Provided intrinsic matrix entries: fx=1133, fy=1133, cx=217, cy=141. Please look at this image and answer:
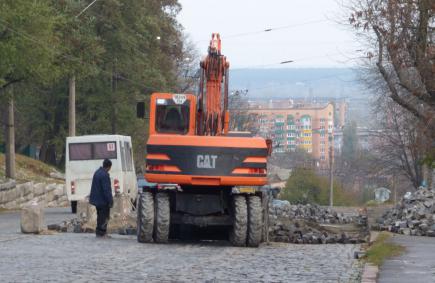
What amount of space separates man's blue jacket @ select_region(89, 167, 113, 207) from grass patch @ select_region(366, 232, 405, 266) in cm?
578

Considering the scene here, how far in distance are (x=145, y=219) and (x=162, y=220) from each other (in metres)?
0.34

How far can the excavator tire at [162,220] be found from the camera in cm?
2245

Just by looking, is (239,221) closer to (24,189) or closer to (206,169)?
(206,169)

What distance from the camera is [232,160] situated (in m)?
22.2

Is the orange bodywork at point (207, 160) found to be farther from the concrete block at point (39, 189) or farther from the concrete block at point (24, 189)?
the concrete block at point (39, 189)

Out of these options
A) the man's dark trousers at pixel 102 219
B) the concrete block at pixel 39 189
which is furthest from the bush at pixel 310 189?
the man's dark trousers at pixel 102 219

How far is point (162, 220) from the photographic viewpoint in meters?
22.5

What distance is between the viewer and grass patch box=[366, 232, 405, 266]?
61.9ft

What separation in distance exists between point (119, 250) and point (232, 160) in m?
3.36

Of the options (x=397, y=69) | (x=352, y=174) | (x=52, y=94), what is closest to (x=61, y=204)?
(x=52, y=94)

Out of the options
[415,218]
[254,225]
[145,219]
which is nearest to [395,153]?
[415,218]

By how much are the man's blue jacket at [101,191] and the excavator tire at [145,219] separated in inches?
68.5

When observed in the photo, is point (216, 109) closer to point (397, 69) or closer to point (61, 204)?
point (397, 69)

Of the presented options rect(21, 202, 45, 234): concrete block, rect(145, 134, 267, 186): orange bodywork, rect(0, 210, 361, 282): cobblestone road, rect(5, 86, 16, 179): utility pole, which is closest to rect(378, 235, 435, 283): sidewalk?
rect(0, 210, 361, 282): cobblestone road
